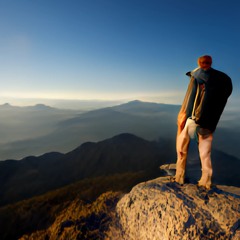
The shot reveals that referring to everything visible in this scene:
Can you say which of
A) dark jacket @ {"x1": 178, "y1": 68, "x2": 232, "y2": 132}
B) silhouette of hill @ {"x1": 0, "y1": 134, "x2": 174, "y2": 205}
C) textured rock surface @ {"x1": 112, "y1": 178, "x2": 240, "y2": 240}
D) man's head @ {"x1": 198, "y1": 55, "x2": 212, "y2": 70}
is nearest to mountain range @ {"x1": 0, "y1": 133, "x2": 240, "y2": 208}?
silhouette of hill @ {"x1": 0, "y1": 134, "x2": 174, "y2": 205}

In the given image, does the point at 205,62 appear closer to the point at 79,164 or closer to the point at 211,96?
the point at 211,96

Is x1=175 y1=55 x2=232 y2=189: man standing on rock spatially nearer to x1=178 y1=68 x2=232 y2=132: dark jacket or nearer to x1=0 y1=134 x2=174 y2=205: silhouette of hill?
x1=178 y1=68 x2=232 y2=132: dark jacket

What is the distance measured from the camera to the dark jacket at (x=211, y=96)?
6.48m

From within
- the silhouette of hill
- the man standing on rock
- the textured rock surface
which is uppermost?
the man standing on rock

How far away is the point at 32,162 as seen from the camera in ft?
167

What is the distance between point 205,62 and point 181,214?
5183 mm

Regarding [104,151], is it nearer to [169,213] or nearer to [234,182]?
[234,182]

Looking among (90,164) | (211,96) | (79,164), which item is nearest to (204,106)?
(211,96)

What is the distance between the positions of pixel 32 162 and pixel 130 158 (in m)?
25.1

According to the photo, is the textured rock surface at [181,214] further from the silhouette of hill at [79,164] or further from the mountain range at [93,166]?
the silhouette of hill at [79,164]

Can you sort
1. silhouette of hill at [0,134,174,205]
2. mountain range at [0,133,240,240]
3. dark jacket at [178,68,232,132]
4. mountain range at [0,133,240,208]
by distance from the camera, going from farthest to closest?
silhouette of hill at [0,134,174,205] → mountain range at [0,133,240,208] → mountain range at [0,133,240,240] → dark jacket at [178,68,232,132]

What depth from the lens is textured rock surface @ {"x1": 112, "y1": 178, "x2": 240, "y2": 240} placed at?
651 cm

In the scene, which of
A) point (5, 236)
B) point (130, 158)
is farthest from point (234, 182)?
point (5, 236)

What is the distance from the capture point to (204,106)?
6547 mm
